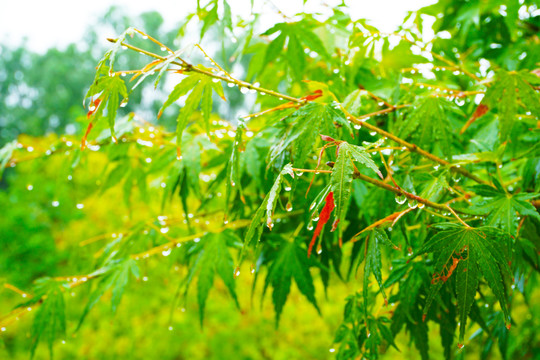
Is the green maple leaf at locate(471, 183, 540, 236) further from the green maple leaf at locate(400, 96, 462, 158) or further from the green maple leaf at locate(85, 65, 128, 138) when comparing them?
the green maple leaf at locate(85, 65, 128, 138)

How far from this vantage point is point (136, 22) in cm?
1287

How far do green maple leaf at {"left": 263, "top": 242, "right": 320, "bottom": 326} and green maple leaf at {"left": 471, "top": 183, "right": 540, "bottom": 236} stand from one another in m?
0.46

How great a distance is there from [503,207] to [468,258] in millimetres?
205

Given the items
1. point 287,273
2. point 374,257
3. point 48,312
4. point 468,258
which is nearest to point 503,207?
point 468,258

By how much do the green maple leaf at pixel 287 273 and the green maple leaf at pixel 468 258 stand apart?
1.58ft

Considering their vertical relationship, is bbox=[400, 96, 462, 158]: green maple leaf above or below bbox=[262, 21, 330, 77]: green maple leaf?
below

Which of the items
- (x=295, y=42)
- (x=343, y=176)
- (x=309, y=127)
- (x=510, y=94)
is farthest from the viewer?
(x=295, y=42)

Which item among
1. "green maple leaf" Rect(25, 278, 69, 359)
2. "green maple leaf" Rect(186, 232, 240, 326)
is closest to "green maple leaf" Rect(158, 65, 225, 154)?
"green maple leaf" Rect(186, 232, 240, 326)

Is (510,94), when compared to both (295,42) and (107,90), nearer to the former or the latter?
(295,42)

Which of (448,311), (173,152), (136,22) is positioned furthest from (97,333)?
(136,22)

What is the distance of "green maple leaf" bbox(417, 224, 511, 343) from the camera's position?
2.04ft

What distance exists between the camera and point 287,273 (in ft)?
3.64

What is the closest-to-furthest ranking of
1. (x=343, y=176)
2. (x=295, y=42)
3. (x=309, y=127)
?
1. (x=343, y=176)
2. (x=309, y=127)
3. (x=295, y=42)

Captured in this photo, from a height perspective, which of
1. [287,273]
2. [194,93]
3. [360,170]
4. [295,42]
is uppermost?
[295,42]
